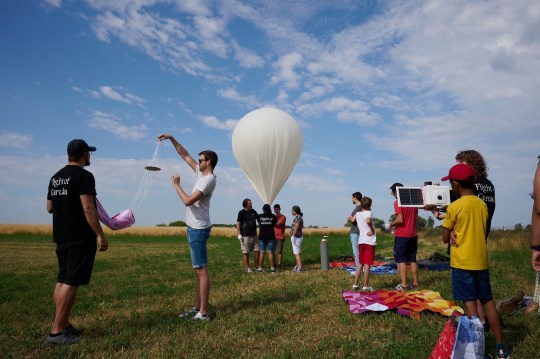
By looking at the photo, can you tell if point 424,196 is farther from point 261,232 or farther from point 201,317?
point 261,232

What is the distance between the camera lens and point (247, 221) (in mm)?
11602

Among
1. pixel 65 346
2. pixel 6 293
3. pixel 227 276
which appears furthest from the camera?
pixel 227 276

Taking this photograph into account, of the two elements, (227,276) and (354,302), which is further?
(227,276)

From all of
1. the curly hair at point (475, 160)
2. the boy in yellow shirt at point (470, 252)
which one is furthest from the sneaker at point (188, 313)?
the curly hair at point (475, 160)

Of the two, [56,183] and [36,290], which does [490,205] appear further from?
[36,290]

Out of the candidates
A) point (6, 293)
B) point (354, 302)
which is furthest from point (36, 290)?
point (354, 302)

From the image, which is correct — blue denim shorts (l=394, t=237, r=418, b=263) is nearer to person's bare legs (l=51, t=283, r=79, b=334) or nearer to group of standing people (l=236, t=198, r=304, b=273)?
group of standing people (l=236, t=198, r=304, b=273)

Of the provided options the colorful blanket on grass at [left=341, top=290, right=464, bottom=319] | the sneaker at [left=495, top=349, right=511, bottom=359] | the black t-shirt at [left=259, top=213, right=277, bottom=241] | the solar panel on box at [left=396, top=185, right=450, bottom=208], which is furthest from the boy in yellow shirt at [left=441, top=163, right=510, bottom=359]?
the black t-shirt at [left=259, top=213, right=277, bottom=241]

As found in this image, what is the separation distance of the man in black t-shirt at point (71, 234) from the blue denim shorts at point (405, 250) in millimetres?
5715

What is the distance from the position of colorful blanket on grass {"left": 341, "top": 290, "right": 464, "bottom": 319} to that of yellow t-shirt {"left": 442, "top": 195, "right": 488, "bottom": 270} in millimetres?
1617

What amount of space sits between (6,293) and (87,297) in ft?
7.39

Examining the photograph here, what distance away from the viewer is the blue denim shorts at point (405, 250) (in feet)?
25.9

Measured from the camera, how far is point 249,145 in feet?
66.6

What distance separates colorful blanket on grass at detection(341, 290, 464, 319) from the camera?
18.2 ft
